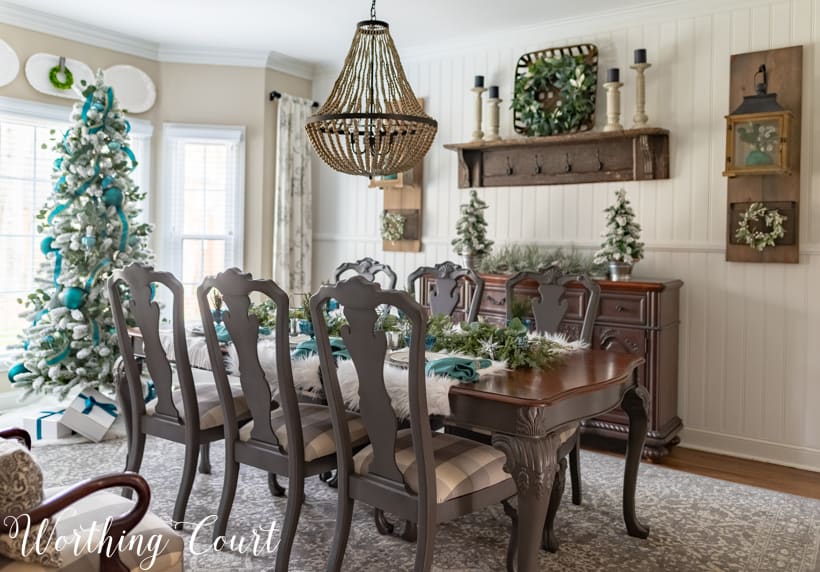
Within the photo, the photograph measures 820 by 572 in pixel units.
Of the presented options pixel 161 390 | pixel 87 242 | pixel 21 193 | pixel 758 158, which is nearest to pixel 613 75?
pixel 758 158

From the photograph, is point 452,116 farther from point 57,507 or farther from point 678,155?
→ point 57,507

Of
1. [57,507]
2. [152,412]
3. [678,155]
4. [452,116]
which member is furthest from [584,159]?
[57,507]

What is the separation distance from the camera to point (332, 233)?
20.0 feet

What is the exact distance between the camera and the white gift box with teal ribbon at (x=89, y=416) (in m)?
4.18

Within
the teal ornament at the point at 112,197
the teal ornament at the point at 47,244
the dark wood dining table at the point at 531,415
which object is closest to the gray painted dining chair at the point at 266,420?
the dark wood dining table at the point at 531,415

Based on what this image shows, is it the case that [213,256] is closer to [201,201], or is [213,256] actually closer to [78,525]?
[201,201]

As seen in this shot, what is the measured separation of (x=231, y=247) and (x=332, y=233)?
88 cm

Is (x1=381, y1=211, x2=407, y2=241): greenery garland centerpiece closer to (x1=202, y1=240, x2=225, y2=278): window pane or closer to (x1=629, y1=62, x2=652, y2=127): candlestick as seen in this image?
(x1=202, y1=240, x2=225, y2=278): window pane

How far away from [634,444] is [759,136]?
6.71 ft

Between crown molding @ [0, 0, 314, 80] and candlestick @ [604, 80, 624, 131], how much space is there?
2.78 meters

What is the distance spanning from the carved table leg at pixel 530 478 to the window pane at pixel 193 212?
165 inches

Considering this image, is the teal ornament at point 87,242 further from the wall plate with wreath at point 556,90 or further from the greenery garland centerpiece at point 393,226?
the wall plate with wreath at point 556,90

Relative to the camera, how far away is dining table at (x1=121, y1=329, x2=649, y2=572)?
2.17 metres

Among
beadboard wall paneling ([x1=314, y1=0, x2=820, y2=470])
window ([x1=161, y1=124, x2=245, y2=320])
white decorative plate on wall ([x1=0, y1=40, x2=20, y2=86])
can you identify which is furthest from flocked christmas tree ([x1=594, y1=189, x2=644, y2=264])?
white decorative plate on wall ([x1=0, y1=40, x2=20, y2=86])
